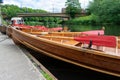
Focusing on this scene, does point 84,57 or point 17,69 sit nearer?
point 84,57

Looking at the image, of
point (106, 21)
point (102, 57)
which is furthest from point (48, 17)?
point (102, 57)

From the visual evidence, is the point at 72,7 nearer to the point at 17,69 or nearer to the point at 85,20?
the point at 85,20

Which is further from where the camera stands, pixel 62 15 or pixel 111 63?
pixel 62 15

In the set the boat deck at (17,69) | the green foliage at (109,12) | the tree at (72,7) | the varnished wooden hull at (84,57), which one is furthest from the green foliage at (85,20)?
the boat deck at (17,69)

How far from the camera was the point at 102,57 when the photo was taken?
7.50m

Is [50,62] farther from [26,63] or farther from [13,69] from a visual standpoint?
[13,69]

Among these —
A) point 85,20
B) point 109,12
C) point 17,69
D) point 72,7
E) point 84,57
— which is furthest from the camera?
point 72,7

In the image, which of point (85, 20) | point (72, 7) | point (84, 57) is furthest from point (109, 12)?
point (84, 57)

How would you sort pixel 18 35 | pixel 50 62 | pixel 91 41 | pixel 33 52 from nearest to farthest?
1. pixel 91 41
2. pixel 50 62
3. pixel 33 52
4. pixel 18 35

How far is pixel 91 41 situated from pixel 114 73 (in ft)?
3.54

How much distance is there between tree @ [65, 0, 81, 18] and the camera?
103 metres

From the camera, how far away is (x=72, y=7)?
341 ft

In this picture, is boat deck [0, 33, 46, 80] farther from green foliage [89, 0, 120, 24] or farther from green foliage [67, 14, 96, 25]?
green foliage [67, 14, 96, 25]

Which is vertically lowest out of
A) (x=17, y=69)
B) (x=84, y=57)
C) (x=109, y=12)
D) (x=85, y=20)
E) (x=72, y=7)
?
(x=85, y=20)
